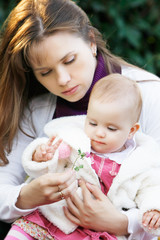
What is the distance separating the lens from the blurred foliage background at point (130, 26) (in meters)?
3.96

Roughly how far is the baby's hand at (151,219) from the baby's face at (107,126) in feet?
1.30

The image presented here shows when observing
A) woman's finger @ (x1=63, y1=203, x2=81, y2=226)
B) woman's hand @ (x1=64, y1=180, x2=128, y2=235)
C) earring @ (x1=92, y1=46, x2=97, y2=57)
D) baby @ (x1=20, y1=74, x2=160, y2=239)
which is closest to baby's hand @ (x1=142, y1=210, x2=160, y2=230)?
baby @ (x1=20, y1=74, x2=160, y2=239)

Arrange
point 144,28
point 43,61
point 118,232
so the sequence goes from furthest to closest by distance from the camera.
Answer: point 144,28 → point 43,61 → point 118,232

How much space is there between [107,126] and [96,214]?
47cm

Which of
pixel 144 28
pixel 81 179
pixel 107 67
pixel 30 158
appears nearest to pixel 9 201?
pixel 30 158

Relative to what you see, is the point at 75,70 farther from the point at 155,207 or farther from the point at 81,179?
the point at 155,207

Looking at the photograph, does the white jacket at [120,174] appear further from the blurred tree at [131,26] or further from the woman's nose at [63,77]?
the blurred tree at [131,26]

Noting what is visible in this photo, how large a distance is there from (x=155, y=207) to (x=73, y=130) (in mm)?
624

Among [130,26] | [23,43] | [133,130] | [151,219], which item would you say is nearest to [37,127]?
[23,43]

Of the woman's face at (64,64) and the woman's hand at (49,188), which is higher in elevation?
the woman's face at (64,64)

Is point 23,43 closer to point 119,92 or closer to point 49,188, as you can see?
point 119,92

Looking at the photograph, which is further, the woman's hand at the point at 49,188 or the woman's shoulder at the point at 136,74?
the woman's shoulder at the point at 136,74

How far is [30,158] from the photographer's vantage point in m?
2.19

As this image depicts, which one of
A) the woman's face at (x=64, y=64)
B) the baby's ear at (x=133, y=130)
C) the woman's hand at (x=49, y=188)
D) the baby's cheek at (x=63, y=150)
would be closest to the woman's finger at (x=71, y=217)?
the woman's hand at (x=49, y=188)
